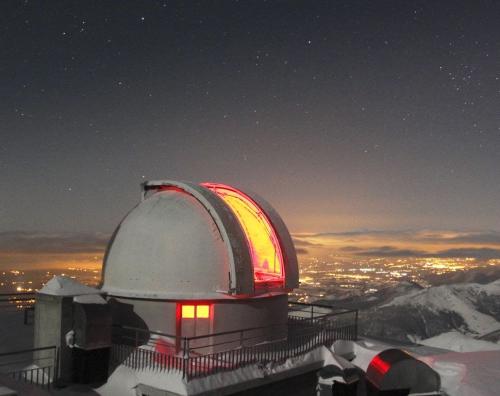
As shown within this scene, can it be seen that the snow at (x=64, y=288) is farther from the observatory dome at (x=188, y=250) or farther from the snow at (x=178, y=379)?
Result: the snow at (x=178, y=379)

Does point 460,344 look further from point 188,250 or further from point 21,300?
point 21,300

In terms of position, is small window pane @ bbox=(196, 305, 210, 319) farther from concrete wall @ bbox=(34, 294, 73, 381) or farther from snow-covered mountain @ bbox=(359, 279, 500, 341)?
snow-covered mountain @ bbox=(359, 279, 500, 341)

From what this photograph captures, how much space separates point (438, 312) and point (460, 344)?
269 ft

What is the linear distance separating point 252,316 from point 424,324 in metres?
85.2

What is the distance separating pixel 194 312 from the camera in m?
15.1

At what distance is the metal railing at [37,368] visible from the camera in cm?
1340

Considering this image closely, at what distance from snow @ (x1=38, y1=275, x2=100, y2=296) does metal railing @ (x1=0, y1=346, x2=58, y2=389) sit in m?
1.45

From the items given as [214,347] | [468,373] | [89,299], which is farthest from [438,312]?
[89,299]

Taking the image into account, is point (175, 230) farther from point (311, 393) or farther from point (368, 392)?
point (368, 392)

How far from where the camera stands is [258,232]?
717 inches

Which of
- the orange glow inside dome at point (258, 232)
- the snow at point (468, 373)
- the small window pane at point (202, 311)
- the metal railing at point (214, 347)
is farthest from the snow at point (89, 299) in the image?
the snow at point (468, 373)

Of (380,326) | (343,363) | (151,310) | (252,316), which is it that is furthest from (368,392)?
(380,326)

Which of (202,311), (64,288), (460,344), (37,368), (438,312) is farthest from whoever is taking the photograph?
(438,312)

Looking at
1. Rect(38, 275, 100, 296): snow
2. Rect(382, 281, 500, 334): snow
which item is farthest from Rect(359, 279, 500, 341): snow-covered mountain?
Rect(38, 275, 100, 296): snow
